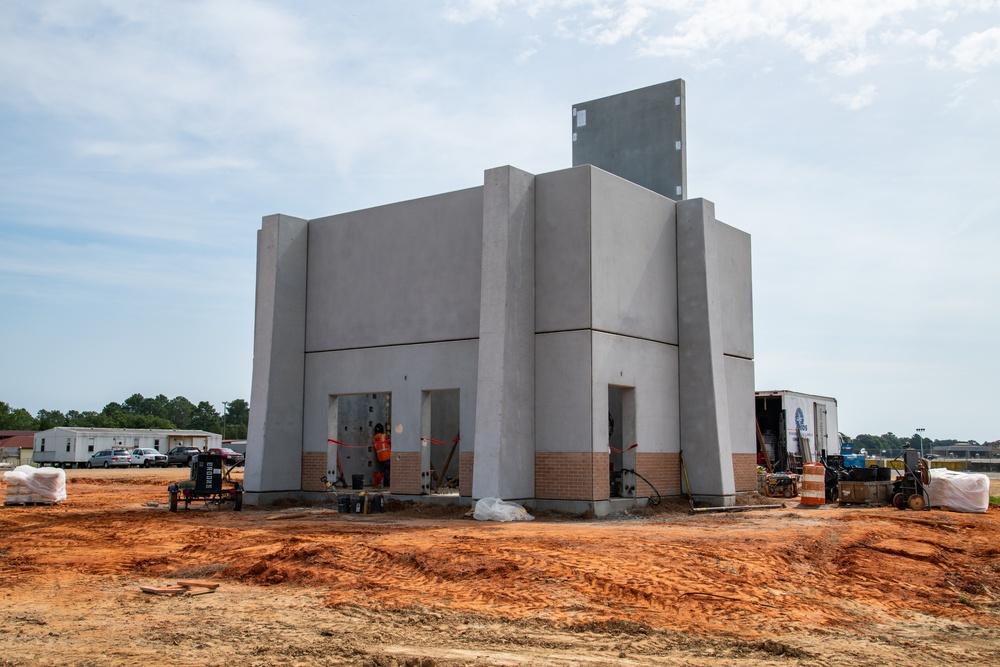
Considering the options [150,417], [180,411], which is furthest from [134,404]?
[150,417]

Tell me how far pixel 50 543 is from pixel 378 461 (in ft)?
39.1

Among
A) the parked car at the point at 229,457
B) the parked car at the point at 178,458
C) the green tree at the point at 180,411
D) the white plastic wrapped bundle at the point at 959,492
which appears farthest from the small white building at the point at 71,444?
the green tree at the point at 180,411

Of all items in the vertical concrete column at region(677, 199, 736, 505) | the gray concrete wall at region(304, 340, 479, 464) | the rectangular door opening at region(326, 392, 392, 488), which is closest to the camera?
the gray concrete wall at region(304, 340, 479, 464)

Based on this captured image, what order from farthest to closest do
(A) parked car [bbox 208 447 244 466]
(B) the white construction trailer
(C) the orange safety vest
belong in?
1. (B) the white construction trailer
2. (A) parked car [bbox 208 447 244 466]
3. (C) the orange safety vest

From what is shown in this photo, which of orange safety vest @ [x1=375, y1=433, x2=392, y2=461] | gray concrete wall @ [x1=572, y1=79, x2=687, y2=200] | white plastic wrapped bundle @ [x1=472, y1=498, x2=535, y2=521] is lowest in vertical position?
white plastic wrapped bundle @ [x1=472, y1=498, x2=535, y2=521]

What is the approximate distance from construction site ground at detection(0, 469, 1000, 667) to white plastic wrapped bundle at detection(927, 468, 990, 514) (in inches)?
152

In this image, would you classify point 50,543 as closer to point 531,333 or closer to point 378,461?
point 531,333

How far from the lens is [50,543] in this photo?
1534cm

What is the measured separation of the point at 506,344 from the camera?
19312 millimetres

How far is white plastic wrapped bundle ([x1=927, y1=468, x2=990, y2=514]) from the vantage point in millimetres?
20750

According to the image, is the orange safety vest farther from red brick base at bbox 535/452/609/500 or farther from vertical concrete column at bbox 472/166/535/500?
red brick base at bbox 535/452/609/500

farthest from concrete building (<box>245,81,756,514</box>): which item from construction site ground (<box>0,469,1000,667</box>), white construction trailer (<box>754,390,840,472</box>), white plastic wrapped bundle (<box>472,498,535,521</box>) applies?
white construction trailer (<box>754,390,840,472</box>)

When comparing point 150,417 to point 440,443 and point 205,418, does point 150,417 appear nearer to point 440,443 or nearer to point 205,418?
point 205,418

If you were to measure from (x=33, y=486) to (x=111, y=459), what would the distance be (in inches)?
1467
